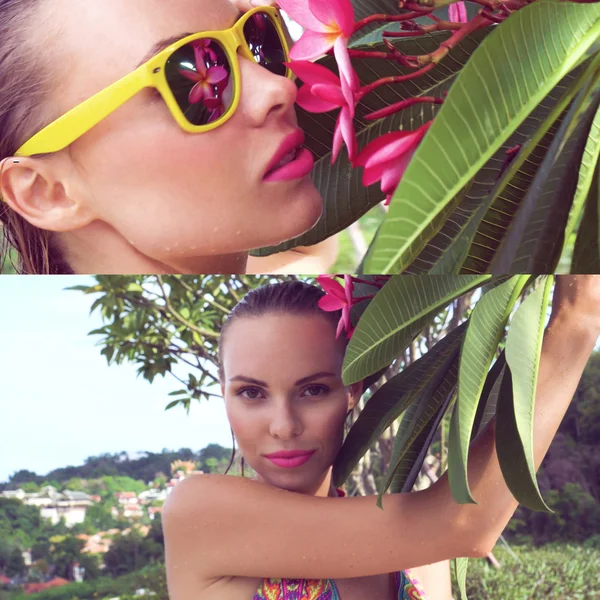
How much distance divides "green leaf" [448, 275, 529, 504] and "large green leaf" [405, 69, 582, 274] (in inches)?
1.0

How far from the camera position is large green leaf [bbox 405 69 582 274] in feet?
1.44

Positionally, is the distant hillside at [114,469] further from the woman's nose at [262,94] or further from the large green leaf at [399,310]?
the woman's nose at [262,94]

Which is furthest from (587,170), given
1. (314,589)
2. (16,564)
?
(16,564)

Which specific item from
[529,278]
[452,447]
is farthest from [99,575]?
[529,278]

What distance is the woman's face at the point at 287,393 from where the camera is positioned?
532mm

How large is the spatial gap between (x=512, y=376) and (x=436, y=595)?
0.19 meters

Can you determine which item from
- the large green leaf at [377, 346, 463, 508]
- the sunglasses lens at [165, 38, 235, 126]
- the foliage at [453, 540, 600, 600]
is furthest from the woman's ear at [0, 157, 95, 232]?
the foliage at [453, 540, 600, 600]

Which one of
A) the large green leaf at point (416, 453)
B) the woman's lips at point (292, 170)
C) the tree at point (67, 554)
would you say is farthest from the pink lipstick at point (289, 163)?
the tree at point (67, 554)

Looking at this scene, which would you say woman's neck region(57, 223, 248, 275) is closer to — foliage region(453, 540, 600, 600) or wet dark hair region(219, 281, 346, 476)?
wet dark hair region(219, 281, 346, 476)

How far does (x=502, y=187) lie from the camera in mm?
445

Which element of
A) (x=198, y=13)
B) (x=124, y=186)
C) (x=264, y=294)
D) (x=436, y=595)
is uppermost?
(x=198, y=13)

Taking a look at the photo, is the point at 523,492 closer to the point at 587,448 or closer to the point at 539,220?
the point at 587,448

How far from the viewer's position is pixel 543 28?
36 cm

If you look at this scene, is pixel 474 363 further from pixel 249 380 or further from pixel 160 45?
pixel 160 45
